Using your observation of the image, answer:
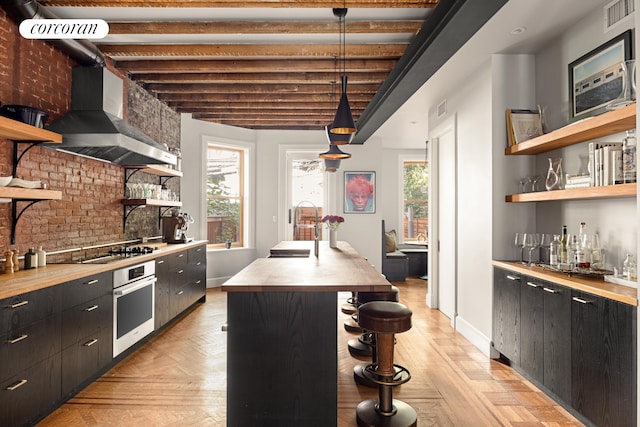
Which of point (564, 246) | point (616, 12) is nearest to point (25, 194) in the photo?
point (564, 246)

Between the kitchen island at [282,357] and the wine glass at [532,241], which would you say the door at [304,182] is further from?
the kitchen island at [282,357]

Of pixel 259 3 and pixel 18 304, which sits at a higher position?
pixel 259 3


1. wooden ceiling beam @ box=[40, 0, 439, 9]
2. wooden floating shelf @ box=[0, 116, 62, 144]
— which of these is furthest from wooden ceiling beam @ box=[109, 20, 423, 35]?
wooden floating shelf @ box=[0, 116, 62, 144]

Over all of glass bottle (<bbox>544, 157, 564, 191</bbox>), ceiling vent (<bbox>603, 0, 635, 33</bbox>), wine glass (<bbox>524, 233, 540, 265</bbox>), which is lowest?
wine glass (<bbox>524, 233, 540, 265</bbox>)

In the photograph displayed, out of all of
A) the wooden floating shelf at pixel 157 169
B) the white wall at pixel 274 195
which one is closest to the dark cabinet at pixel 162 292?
the wooden floating shelf at pixel 157 169

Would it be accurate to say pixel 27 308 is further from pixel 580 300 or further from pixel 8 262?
pixel 580 300

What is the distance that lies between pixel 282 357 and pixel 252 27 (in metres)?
2.81

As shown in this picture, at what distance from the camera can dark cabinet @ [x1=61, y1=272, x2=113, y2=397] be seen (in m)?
2.73

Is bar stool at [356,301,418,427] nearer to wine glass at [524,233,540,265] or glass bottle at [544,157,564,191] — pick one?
wine glass at [524,233,540,265]

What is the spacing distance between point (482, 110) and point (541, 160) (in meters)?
0.73

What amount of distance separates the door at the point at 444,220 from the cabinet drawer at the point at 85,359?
3.62m

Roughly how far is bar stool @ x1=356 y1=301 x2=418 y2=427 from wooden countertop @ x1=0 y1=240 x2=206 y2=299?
200cm

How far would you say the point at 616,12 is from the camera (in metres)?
2.67

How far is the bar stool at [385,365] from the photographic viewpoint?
238 cm
